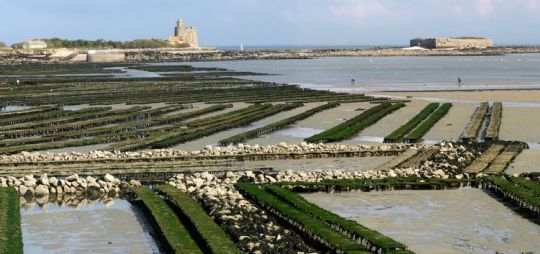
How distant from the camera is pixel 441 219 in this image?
22953 mm

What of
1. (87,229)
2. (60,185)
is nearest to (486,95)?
(60,185)

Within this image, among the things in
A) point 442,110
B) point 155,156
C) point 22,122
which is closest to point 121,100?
point 22,122

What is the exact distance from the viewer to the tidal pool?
2009 centimetres

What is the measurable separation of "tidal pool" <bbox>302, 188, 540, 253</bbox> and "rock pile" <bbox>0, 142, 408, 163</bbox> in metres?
8.66

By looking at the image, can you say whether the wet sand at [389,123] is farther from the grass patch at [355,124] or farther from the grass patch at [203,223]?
the grass patch at [203,223]

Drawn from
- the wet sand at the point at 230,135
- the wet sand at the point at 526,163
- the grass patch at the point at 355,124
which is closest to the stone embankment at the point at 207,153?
the wet sand at the point at 230,135

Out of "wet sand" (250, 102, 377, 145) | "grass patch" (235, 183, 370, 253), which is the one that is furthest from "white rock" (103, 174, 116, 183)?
"wet sand" (250, 102, 377, 145)

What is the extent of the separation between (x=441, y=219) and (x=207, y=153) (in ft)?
43.0

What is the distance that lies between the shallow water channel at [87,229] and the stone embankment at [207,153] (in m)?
7.48

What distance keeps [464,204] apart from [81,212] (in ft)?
32.8

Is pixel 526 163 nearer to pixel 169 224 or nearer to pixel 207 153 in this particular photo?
pixel 207 153

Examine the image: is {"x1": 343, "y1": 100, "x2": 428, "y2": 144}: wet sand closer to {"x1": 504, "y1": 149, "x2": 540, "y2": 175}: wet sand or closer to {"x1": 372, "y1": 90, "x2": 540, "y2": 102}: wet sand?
{"x1": 504, "y1": 149, "x2": 540, "y2": 175}: wet sand

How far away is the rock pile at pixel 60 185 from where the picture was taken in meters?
26.8

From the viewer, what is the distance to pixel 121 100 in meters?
66.2
